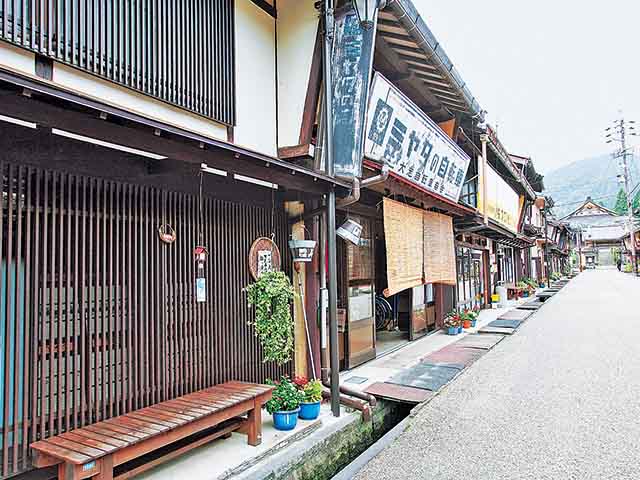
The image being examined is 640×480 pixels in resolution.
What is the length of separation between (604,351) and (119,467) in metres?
10.6

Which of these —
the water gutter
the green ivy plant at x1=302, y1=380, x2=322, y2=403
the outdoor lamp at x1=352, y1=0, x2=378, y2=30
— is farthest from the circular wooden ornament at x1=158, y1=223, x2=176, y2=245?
the water gutter

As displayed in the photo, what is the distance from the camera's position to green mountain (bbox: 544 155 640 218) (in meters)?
140

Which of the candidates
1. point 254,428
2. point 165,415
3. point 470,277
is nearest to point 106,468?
point 165,415

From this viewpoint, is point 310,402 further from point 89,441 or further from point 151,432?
point 89,441

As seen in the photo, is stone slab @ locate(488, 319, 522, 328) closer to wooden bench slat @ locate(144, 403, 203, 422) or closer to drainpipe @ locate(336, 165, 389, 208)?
drainpipe @ locate(336, 165, 389, 208)

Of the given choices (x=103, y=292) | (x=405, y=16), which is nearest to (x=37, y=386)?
(x=103, y=292)

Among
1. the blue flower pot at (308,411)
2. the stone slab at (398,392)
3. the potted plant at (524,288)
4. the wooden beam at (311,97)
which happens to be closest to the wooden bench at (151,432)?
the blue flower pot at (308,411)

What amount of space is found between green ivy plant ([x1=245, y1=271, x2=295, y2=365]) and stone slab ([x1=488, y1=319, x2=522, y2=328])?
10.6 m

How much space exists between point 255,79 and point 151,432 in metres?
4.34

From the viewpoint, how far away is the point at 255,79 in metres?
6.03

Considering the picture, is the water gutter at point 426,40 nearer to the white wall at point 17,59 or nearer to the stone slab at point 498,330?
the white wall at point 17,59

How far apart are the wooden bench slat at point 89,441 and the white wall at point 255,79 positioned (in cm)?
354

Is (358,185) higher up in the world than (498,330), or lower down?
higher up

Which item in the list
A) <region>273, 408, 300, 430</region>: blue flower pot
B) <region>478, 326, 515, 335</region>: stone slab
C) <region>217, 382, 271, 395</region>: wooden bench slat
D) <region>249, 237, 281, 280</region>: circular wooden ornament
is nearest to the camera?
<region>217, 382, 271, 395</region>: wooden bench slat
